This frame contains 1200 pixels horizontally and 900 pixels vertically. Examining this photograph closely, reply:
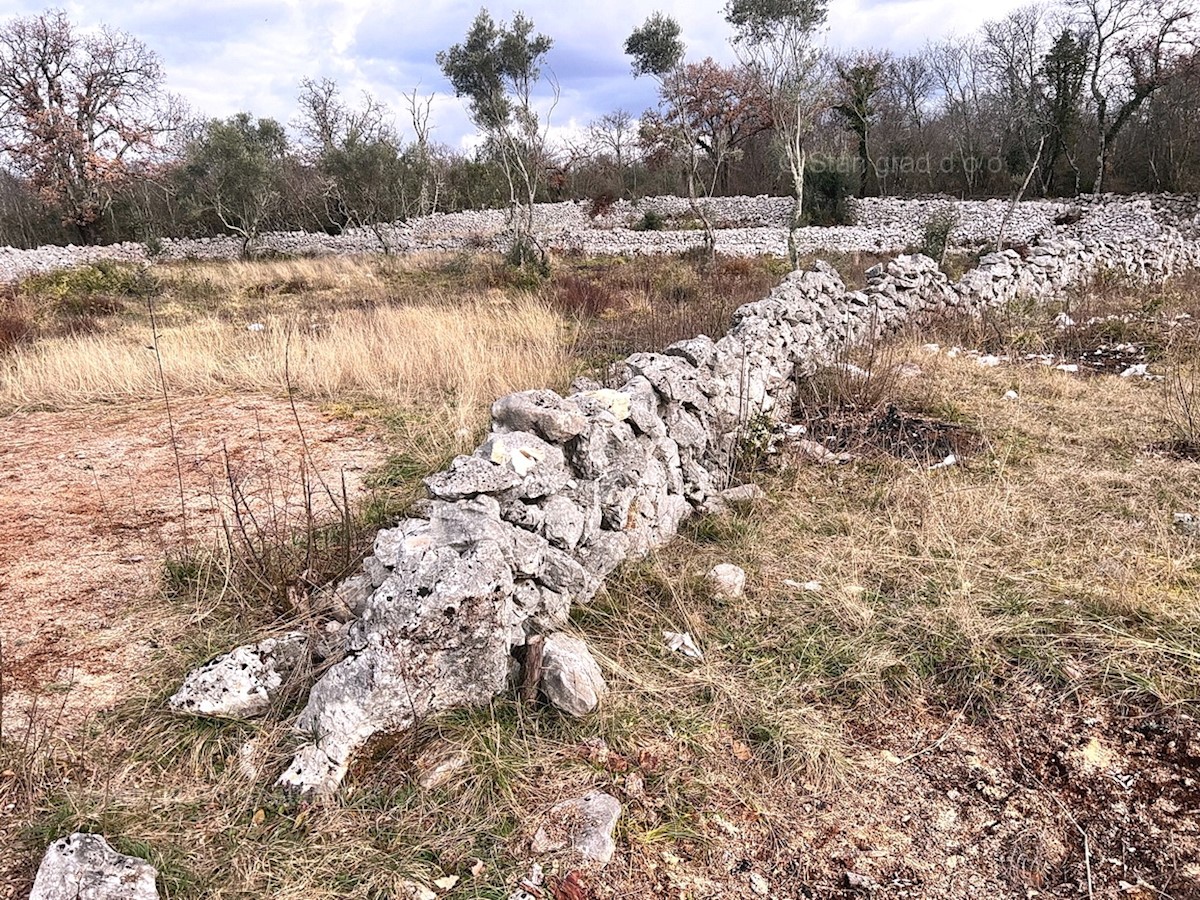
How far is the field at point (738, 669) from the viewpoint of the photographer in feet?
6.60

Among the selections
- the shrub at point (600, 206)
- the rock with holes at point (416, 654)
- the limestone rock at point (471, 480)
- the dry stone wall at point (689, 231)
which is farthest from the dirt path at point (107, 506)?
the shrub at point (600, 206)

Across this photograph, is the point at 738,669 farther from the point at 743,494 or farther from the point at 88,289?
the point at 88,289

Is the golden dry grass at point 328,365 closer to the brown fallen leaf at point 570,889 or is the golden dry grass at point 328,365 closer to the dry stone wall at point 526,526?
the dry stone wall at point 526,526

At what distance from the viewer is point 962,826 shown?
2.16 m

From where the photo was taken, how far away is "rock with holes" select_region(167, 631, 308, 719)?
2375mm

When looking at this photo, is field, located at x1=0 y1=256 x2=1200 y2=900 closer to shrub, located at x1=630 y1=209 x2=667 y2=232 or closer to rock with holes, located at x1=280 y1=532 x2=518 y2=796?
rock with holes, located at x1=280 y1=532 x2=518 y2=796

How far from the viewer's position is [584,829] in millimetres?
2080

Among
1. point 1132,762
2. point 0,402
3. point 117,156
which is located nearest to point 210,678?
point 1132,762

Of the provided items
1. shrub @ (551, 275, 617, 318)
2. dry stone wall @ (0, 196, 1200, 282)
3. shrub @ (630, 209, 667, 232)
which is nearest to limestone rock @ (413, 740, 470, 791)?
shrub @ (551, 275, 617, 318)

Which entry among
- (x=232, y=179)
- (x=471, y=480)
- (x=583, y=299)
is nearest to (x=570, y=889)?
(x=471, y=480)

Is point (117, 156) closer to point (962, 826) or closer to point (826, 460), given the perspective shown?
point (826, 460)

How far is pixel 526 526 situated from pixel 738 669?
107 cm

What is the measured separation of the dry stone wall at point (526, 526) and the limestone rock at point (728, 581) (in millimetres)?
459

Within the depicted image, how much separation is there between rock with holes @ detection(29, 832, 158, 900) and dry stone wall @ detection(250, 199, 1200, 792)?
439mm
